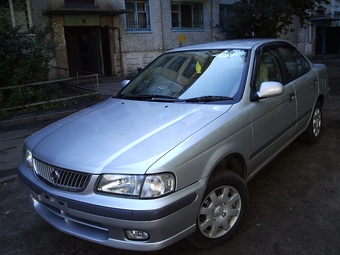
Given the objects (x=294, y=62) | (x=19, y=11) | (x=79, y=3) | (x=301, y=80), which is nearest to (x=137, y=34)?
(x=79, y=3)

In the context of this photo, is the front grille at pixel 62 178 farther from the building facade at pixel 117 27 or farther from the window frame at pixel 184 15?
the window frame at pixel 184 15

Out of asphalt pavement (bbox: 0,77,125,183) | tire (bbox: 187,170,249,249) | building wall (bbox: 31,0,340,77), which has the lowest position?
asphalt pavement (bbox: 0,77,125,183)

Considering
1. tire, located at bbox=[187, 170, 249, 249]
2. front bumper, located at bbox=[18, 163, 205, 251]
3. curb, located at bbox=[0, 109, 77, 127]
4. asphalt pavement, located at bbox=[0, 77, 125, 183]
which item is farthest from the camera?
curb, located at bbox=[0, 109, 77, 127]

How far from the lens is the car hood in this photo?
92.5 inches

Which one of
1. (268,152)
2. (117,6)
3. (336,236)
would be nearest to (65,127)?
(268,152)

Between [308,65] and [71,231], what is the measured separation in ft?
13.3

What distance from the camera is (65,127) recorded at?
3121mm

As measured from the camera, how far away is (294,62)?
4.46m

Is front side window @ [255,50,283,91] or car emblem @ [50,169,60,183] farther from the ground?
front side window @ [255,50,283,91]

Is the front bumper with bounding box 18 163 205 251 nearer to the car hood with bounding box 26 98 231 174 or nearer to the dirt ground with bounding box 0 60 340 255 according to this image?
the car hood with bounding box 26 98 231 174

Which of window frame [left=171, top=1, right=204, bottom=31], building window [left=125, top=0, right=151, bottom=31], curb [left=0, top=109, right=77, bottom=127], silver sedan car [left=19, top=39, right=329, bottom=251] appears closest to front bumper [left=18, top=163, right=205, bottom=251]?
silver sedan car [left=19, top=39, right=329, bottom=251]


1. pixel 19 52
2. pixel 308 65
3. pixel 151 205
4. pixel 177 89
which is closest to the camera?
pixel 151 205

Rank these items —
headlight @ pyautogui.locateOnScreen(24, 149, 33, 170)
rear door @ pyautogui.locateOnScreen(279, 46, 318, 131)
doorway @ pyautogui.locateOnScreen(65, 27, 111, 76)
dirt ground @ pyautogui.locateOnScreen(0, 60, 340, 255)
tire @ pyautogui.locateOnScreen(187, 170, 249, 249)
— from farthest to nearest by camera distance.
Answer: doorway @ pyautogui.locateOnScreen(65, 27, 111, 76) → rear door @ pyautogui.locateOnScreen(279, 46, 318, 131) → headlight @ pyautogui.locateOnScreen(24, 149, 33, 170) → dirt ground @ pyautogui.locateOnScreen(0, 60, 340, 255) → tire @ pyautogui.locateOnScreen(187, 170, 249, 249)

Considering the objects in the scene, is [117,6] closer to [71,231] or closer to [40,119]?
[40,119]
